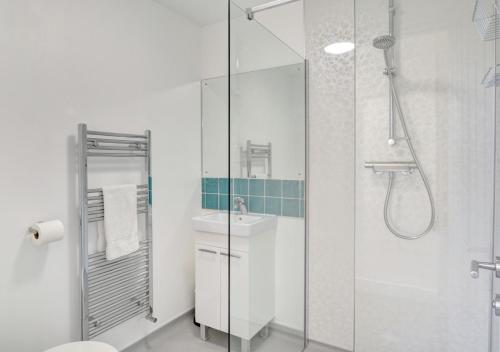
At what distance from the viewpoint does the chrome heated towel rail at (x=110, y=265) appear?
1.80 meters

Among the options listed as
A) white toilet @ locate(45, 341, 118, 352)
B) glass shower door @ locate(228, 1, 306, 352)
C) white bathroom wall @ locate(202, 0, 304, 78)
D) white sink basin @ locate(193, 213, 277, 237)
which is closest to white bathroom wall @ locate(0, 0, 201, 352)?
white toilet @ locate(45, 341, 118, 352)

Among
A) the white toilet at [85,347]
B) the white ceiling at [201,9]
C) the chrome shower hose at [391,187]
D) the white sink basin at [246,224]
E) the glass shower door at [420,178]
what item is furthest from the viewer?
the white ceiling at [201,9]

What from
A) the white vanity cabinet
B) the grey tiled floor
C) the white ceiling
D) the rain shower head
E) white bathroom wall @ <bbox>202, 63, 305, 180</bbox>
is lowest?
the grey tiled floor

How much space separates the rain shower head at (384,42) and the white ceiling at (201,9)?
142 centimetres

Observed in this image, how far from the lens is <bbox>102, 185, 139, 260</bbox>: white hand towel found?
1909mm

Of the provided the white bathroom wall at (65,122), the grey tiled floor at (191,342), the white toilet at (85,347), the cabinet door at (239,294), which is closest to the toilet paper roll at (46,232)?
the white bathroom wall at (65,122)

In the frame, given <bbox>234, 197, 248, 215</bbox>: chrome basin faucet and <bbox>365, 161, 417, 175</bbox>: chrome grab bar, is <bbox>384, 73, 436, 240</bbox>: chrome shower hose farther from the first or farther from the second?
<bbox>234, 197, 248, 215</bbox>: chrome basin faucet

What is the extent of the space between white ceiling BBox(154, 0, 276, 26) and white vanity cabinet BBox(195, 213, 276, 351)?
6.00 feet

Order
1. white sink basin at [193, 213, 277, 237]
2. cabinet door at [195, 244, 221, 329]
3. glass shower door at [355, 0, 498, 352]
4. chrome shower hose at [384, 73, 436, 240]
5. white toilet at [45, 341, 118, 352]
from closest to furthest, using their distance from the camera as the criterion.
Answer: glass shower door at [355, 0, 498, 352]
chrome shower hose at [384, 73, 436, 240]
white toilet at [45, 341, 118, 352]
white sink basin at [193, 213, 277, 237]
cabinet door at [195, 244, 221, 329]

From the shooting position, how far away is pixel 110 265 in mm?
2010

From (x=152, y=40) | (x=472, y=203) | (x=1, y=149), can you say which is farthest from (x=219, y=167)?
(x=472, y=203)

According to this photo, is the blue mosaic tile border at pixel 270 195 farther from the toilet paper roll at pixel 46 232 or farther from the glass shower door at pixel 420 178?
the toilet paper roll at pixel 46 232

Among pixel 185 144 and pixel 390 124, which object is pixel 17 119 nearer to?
pixel 185 144

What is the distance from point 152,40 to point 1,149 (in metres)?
1.34
